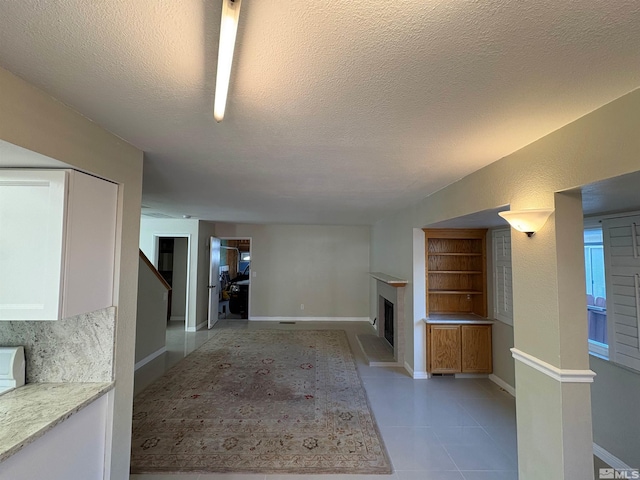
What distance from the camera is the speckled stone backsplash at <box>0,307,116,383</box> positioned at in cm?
175

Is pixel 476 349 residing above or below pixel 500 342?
below

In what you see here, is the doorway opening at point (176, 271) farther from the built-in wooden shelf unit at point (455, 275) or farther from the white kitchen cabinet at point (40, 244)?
the white kitchen cabinet at point (40, 244)

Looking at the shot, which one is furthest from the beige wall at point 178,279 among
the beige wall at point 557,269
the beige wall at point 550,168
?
the beige wall at point 557,269

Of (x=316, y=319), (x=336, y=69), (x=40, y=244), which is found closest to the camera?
(x=336, y=69)

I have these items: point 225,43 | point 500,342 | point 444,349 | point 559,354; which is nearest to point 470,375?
point 444,349

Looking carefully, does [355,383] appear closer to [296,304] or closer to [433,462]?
[433,462]

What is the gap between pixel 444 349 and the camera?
13.1ft

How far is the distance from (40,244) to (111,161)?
601 millimetres

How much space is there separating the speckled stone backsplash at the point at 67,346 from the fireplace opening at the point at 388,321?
416 cm

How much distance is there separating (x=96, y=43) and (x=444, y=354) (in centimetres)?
443

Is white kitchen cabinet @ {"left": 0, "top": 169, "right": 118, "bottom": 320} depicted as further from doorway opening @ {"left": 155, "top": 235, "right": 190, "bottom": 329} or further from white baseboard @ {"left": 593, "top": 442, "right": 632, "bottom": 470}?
doorway opening @ {"left": 155, "top": 235, "right": 190, "bottom": 329}

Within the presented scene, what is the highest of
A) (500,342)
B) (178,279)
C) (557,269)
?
(557,269)

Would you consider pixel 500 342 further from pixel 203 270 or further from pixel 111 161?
pixel 203 270

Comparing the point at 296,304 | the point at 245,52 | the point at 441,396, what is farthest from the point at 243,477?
the point at 296,304
